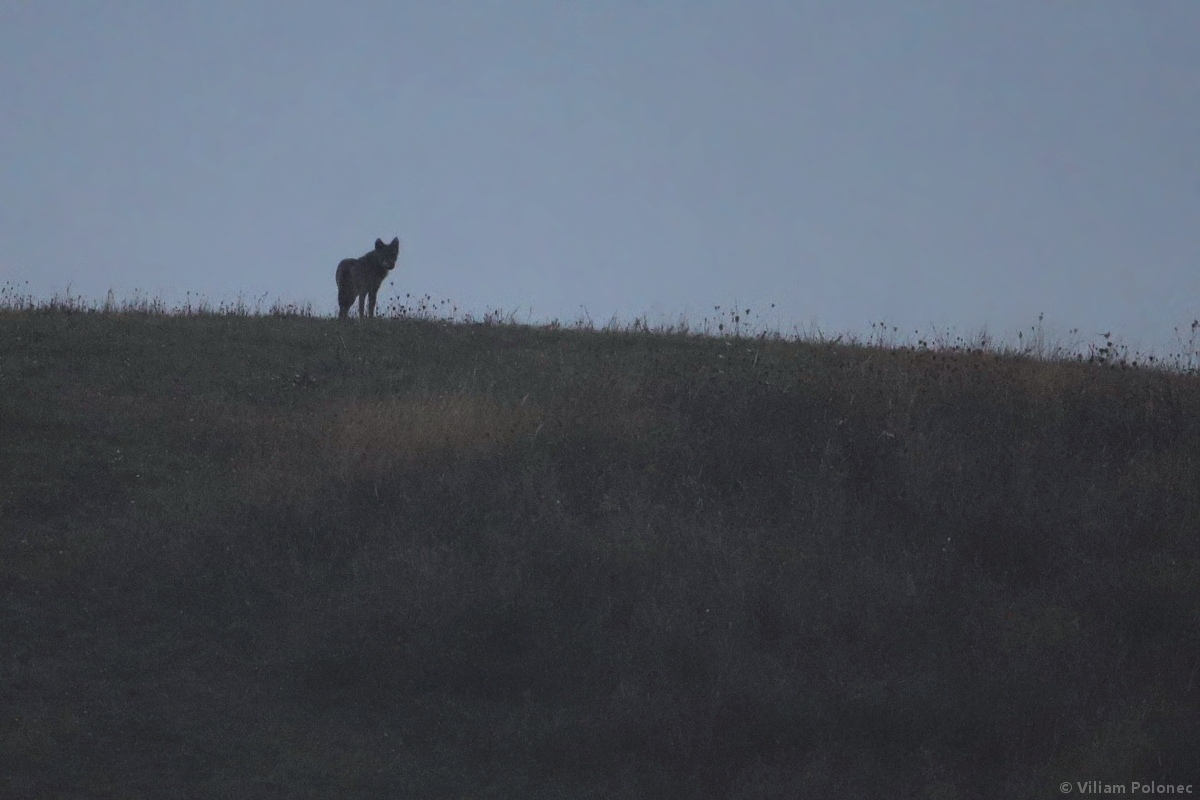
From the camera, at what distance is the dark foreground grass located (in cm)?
Answer: 768

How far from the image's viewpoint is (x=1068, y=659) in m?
8.64

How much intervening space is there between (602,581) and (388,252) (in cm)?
1234

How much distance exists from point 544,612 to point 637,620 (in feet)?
2.48

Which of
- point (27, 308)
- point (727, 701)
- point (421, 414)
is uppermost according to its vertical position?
point (27, 308)

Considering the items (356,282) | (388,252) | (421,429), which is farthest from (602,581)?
(388,252)

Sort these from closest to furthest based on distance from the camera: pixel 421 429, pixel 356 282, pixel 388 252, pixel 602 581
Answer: pixel 602 581 < pixel 421 429 < pixel 356 282 < pixel 388 252

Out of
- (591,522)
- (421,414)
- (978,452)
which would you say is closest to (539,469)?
(591,522)

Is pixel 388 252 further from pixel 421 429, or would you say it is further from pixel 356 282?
pixel 421 429

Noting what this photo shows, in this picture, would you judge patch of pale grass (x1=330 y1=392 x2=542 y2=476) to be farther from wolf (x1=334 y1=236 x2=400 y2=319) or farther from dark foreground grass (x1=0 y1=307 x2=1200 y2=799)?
wolf (x1=334 y1=236 x2=400 y2=319)

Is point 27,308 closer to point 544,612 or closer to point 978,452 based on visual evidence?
point 544,612

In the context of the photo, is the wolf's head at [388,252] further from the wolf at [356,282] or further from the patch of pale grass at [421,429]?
the patch of pale grass at [421,429]

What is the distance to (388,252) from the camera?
67.6 feet

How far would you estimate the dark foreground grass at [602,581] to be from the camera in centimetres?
768

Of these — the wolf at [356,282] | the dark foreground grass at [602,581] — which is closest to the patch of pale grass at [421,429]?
the dark foreground grass at [602,581]
